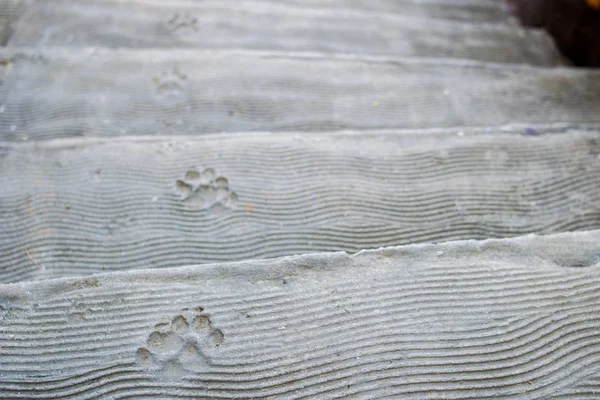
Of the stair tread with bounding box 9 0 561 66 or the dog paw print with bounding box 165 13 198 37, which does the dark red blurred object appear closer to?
the stair tread with bounding box 9 0 561 66

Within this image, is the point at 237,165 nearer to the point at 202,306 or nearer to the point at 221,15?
the point at 202,306

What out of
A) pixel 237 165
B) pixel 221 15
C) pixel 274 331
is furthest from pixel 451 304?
pixel 221 15

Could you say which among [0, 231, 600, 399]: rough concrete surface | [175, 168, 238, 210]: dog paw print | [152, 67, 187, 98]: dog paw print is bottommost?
[0, 231, 600, 399]: rough concrete surface

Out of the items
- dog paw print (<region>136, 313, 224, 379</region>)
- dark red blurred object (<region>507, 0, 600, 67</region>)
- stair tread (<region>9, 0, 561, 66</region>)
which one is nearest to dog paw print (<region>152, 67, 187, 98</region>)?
stair tread (<region>9, 0, 561, 66</region>)

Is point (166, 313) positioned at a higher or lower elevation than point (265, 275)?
higher

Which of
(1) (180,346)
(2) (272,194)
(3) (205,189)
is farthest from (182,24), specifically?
(1) (180,346)

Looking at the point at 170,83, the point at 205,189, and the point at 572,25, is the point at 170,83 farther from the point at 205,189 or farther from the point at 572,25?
the point at 572,25

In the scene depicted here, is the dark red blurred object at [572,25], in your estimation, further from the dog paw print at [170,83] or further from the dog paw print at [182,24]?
the dog paw print at [170,83]
